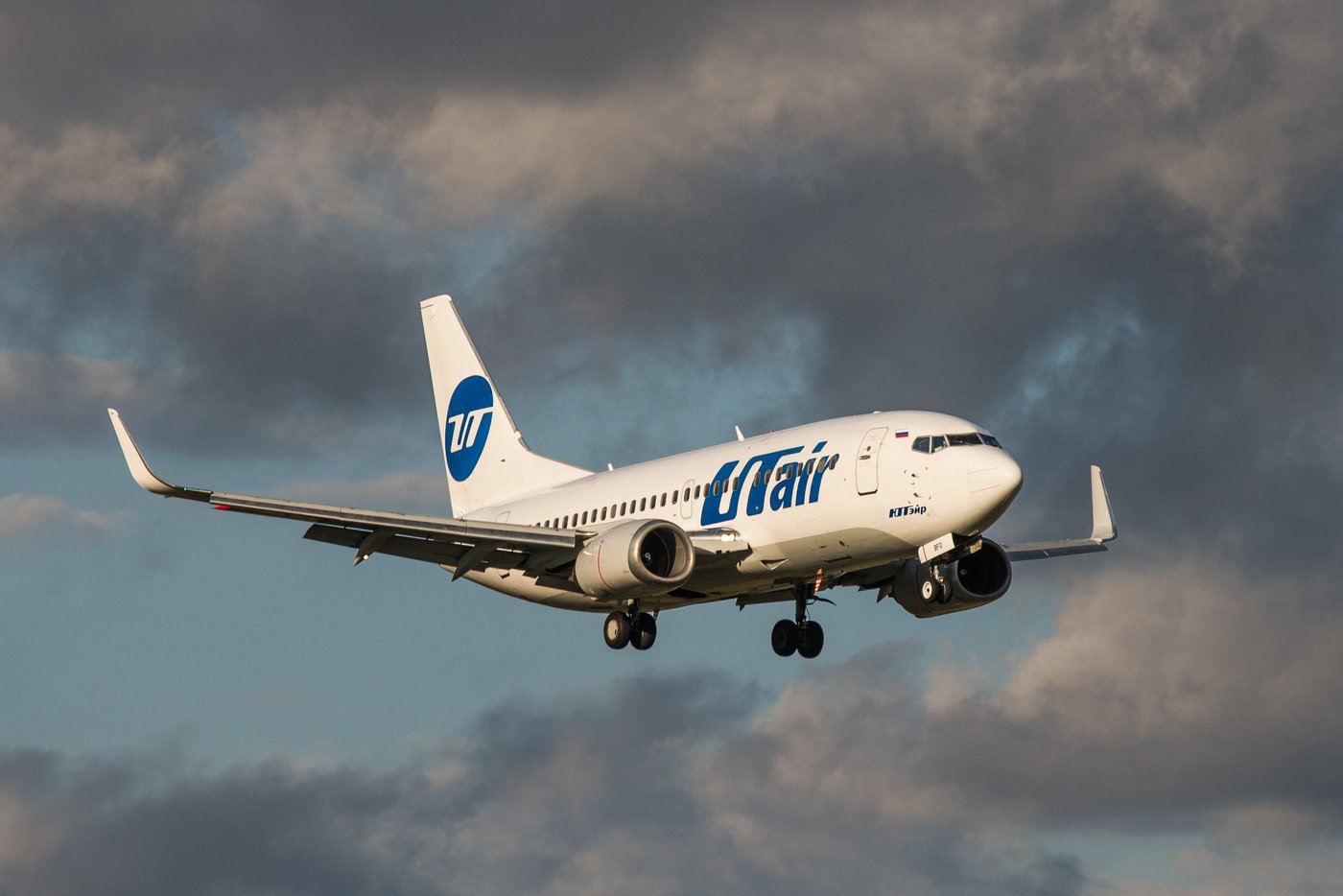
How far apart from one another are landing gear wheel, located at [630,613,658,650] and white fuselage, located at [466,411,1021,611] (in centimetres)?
52

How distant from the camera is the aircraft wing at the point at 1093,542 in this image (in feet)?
197

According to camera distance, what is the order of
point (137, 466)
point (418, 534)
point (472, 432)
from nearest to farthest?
point (137, 466) < point (418, 534) < point (472, 432)

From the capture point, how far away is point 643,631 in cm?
5469

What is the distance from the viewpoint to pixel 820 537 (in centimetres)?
4972

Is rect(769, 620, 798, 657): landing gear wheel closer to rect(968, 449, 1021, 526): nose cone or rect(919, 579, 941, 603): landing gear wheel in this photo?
rect(919, 579, 941, 603): landing gear wheel

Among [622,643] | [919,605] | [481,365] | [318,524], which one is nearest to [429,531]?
[318,524]

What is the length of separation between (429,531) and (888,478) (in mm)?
12284

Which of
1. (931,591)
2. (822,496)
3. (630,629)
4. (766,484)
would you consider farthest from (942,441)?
(630,629)

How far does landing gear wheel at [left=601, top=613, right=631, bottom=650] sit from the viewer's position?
5441 centimetres

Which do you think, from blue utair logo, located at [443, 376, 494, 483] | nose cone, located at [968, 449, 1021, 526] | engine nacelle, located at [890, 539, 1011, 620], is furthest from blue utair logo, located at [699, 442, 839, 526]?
blue utair logo, located at [443, 376, 494, 483]

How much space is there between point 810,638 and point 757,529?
7.09 meters

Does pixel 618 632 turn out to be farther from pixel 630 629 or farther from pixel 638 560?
pixel 638 560

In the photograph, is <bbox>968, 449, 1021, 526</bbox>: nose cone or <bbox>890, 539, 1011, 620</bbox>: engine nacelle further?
<bbox>890, 539, 1011, 620</bbox>: engine nacelle

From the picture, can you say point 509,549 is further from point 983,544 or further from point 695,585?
point 983,544
